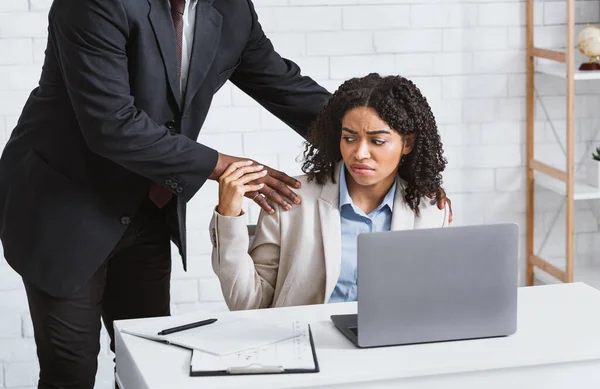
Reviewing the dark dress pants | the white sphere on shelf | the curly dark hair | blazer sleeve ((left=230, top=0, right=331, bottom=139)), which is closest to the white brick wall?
the white sphere on shelf

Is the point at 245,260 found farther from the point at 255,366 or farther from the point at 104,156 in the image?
the point at 255,366

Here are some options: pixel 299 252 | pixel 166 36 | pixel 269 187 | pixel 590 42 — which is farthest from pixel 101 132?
pixel 590 42

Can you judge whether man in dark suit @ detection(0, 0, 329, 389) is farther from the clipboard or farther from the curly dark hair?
the clipboard

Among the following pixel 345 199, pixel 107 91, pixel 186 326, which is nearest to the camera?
pixel 186 326

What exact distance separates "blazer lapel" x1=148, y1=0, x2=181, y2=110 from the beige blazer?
1.17ft

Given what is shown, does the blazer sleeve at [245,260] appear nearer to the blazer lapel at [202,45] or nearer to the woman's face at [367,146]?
the woman's face at [367,146]

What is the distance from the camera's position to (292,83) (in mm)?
2477

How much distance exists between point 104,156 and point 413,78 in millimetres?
1614

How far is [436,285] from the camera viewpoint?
1652 millimetres

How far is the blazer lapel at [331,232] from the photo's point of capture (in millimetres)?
2125

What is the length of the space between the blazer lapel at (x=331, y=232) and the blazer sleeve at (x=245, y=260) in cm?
11

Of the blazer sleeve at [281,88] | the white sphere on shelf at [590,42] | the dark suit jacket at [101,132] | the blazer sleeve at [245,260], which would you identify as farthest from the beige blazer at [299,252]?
the white sphere on shelf at [590,42]

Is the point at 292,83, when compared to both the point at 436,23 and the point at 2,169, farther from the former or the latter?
A: the point at 436,23

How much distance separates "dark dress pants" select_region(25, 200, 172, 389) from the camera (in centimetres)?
216
